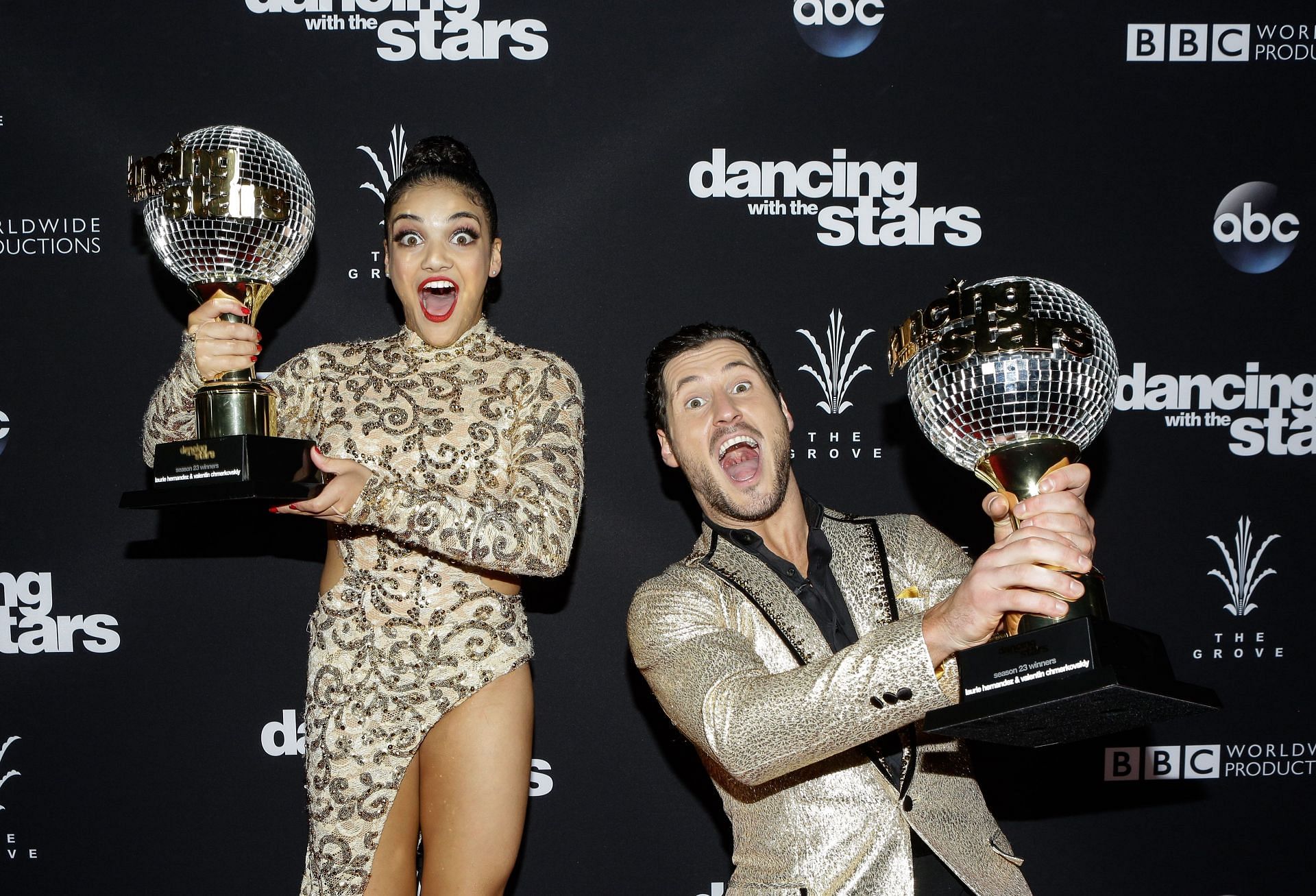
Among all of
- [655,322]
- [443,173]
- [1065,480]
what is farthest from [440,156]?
[1065,480]

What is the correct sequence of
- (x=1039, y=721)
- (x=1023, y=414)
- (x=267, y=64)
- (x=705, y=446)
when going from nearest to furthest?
(x=1039, y=721) < (x=1023, y=414) < (x=705, y=446) < (x=267, y=64)

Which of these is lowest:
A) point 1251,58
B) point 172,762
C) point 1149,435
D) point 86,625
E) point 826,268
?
point 172,762

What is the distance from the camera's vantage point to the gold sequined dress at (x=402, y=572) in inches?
78.3

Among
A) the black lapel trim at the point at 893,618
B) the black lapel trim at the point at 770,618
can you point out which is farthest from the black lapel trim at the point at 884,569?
the black lapel trim at the point at 770,618

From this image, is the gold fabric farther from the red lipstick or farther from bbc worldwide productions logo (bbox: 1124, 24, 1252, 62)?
bbc worldwide productions logo (bbox: 1124, 24, 1252, 62)

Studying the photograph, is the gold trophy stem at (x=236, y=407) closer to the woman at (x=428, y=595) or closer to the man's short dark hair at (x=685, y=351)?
the woman at (x=428, y=595)

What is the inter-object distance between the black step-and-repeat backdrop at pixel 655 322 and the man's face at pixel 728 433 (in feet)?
2.10

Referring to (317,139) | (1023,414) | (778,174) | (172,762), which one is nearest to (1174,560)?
(778,174)

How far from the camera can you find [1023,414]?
1396mm

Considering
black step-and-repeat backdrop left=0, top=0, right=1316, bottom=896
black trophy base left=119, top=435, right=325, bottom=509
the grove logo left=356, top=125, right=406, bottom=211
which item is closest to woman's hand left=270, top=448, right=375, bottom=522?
black trophy base left=119, top=435, right=325, bottom=509

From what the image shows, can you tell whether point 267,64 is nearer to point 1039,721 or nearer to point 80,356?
point 80,356

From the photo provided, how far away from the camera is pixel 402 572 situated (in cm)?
203

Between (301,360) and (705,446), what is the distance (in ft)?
2.57

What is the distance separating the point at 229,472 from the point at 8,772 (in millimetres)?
1683
